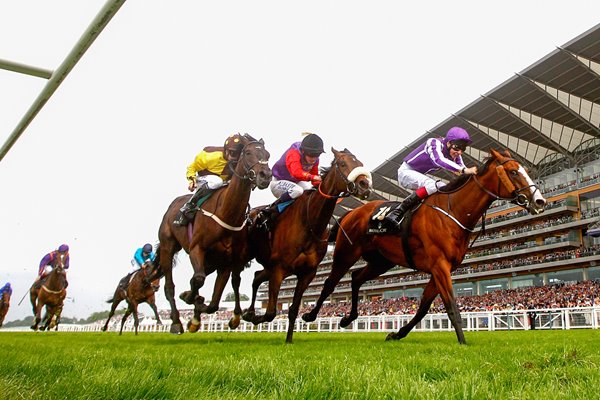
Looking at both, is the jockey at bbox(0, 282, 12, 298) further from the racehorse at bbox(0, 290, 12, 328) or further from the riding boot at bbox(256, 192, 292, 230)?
the riding boot at bbox(256, 192, 292, 230)

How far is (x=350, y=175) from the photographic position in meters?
6.32

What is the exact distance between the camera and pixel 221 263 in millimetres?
7238

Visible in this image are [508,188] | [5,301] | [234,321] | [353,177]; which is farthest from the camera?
[5,301]

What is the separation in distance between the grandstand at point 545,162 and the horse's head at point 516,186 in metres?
35.9

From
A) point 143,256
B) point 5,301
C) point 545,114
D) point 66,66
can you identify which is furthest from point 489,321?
point 545,114

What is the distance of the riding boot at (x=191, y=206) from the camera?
7.50m

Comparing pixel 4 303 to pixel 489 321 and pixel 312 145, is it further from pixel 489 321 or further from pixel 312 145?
pixel 489 321

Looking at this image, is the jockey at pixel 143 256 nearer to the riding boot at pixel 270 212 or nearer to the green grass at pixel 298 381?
the riding boot at pixel 270 212

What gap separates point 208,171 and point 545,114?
4635cm

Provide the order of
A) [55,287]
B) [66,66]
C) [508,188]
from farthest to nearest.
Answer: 1. [55,287]
2. [508,188]
3. [66,66]

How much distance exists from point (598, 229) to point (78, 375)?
1930 inches

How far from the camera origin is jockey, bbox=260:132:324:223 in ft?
24.7

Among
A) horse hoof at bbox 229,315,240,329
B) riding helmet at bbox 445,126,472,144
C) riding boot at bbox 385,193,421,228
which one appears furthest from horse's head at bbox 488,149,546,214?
horse hoof at bbox 229,315,240,329

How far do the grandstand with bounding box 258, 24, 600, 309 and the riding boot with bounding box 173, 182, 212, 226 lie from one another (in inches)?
1489
